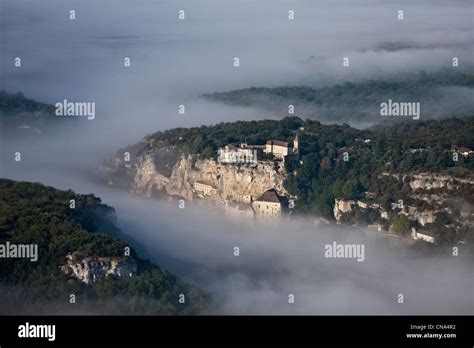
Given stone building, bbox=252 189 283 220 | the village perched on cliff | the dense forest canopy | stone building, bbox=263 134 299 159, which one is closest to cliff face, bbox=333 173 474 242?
the village perched on cliff

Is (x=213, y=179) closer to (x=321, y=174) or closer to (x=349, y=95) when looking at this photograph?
(x=321, y=174)

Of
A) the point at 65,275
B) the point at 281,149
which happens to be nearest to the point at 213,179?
the point at 281,149

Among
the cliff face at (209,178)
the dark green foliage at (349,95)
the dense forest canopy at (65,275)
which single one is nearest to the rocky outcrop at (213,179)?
the cliff face at (209,178)

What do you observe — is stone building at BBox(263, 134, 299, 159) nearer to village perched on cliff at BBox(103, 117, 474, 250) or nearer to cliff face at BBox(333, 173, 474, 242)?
village perched on cliff at BBox(103, 117, 474, 250)

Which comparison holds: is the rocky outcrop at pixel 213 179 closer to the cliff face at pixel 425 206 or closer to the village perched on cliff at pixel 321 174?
the village perched on cliff at pixel 321 174
